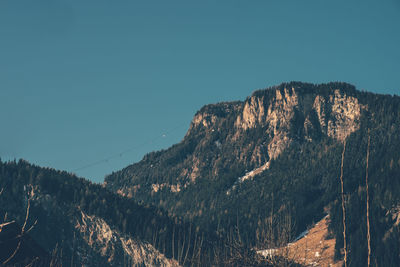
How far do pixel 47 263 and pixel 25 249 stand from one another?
7.20 metres

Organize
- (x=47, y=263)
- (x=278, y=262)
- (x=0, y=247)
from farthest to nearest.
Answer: (x=47, y=263) → (x=0, y=247) → (x=278, y=262)

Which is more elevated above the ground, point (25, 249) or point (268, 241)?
point (25, 249)

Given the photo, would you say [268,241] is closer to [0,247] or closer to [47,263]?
[0,247]

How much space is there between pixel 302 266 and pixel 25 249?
55.1 meters

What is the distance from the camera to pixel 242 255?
49.2 meters

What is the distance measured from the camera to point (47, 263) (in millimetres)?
97688

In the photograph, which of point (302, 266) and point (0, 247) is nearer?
point (302, 266)

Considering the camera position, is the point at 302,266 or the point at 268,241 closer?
the point at 302,266

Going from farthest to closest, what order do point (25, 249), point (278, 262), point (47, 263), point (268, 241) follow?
point (47, 263)
point (25, 249)
point (268, 241)
point (278, 262)

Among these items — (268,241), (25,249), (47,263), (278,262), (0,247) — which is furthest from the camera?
(47,263)

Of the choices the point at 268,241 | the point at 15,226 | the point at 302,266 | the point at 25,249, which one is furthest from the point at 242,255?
the point at 25,249

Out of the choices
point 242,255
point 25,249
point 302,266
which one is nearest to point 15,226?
point 25,249

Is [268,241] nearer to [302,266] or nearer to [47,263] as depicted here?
[302,266]

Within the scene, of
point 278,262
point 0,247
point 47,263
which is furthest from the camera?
point 47,263
